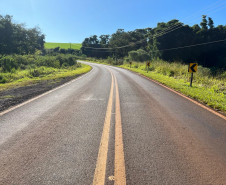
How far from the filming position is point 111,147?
298 cm

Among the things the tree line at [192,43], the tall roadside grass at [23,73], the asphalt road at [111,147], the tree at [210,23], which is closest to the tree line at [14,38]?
the tall roadside grass at [23,73]

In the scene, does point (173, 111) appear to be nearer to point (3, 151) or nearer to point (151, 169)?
point (151, 169)

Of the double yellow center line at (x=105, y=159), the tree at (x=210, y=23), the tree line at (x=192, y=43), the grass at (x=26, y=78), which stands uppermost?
the tree at (x=210, y=23)

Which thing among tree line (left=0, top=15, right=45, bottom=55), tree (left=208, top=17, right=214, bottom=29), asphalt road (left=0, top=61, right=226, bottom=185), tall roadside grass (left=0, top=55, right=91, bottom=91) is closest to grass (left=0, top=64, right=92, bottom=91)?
tall roadside grass (left=0, top=55, right=91, bottom=91)

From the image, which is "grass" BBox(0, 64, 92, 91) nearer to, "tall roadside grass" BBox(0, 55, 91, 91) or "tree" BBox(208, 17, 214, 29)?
"tall roadside grass" BBox(0, 55, 91, 91)

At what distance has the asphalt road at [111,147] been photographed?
2.24 m

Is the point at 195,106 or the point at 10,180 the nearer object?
the point at 10,180

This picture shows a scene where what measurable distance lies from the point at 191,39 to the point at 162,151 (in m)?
52.8

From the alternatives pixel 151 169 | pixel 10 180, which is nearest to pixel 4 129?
pixel 10 180

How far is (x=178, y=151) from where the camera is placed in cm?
291

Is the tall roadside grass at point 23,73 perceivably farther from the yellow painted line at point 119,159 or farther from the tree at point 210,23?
the tree at point 210,23

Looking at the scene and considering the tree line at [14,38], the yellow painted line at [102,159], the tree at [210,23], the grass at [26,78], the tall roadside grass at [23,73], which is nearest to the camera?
the yellow painted line at [102,159]

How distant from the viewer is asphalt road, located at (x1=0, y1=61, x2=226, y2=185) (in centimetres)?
224

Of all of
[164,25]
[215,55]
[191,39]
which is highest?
[164,25]
